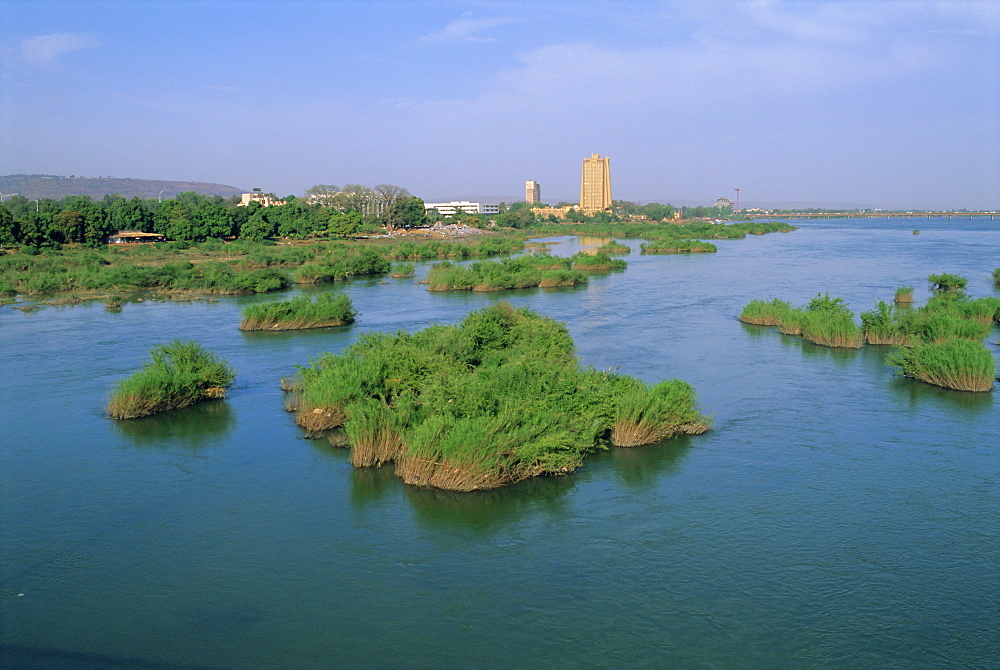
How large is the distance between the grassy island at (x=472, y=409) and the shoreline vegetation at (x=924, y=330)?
22.0 feet

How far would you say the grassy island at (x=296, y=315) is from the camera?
2589cm

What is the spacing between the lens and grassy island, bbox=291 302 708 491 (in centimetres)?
1178

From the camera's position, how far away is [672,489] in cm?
1218

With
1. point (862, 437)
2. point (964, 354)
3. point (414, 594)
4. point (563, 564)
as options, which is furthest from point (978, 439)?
point (414, 594)

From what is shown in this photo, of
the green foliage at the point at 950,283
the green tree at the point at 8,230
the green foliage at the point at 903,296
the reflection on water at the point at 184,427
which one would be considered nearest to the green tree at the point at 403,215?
the green tree at the point at 8,230

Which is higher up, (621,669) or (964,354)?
(964,354)

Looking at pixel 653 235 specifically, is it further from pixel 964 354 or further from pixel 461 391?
pixel 461 391

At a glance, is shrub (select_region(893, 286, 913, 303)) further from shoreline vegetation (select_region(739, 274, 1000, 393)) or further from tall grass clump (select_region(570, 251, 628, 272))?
tall grass clump (select_region(570, 251, 628, 272))

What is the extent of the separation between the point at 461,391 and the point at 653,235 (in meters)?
79.9

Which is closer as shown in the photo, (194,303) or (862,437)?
(862,437)

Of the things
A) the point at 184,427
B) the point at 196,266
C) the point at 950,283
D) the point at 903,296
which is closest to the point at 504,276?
the point at 903,296

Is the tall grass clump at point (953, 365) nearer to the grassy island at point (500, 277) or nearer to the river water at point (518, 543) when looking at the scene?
the river water at point (518, 543)

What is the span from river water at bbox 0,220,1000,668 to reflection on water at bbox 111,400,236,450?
0.06 m

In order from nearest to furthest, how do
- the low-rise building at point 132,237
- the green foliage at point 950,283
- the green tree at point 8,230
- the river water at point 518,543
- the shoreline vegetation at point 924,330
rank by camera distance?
1. the river water at point 518,543
2. the shoreline vegetation at point 924,330
3. the green foliage at point 950,283
4. the green tree at point 8,230
5. the low-rise building at point 132,237
